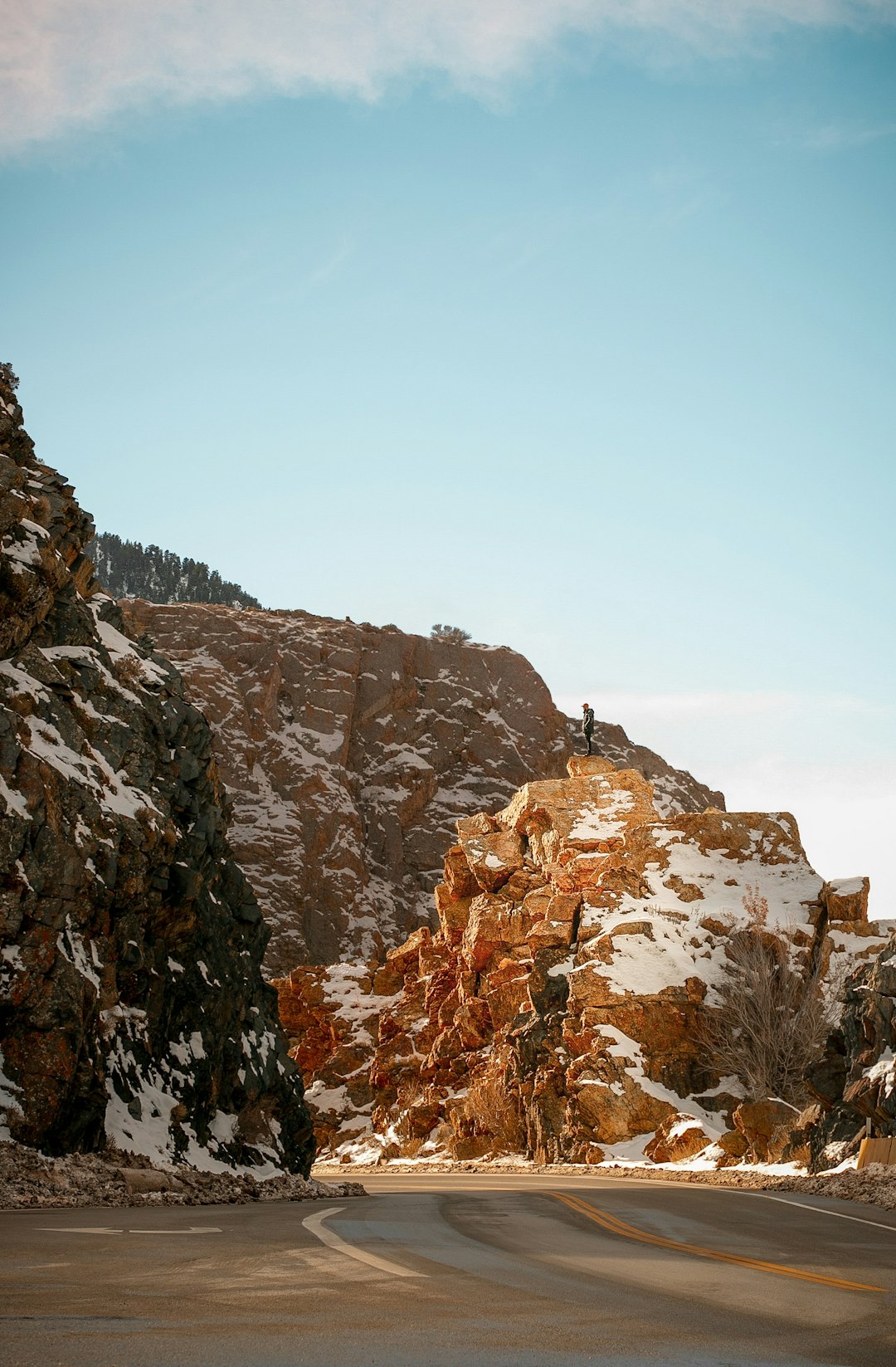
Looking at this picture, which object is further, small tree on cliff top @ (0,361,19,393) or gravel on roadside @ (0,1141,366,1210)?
small tree on cliff top @ (0,361,19,393)

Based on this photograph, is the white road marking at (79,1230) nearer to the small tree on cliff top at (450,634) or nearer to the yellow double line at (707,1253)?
the yellow double line at (707,1253)

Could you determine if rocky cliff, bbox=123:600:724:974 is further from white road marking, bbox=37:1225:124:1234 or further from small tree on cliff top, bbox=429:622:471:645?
white road marking, bbox=37:1225:124:1234

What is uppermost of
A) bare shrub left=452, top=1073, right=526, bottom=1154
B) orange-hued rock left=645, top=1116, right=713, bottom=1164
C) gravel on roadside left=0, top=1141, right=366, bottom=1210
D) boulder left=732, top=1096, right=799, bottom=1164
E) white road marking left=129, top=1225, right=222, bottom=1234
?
white road marking left=129, top=1225, right=222, bottom=1234

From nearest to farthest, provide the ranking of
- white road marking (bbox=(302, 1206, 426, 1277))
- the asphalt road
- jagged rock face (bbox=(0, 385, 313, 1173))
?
the asphalt road → white road marking (bbox=(302, 1206, 426, 1277)) → jagged rock face (bbox=(0, 385, 313, 1173))

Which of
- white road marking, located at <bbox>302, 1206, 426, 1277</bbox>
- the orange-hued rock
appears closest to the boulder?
the orange-hued rock

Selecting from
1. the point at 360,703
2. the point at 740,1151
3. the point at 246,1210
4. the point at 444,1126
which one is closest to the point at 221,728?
the point at 360,703

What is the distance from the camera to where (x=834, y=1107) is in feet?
107

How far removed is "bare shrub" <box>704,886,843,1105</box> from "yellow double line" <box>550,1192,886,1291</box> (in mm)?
33418

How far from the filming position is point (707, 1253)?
11.6 metres

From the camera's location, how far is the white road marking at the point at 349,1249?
9242mm

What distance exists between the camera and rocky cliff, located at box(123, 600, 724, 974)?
3952 inches

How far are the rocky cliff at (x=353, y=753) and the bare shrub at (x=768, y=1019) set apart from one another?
4814cm

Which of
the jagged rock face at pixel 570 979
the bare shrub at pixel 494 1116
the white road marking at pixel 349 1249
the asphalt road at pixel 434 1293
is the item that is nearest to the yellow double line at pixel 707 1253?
the asphalt road at pixel 434 1293

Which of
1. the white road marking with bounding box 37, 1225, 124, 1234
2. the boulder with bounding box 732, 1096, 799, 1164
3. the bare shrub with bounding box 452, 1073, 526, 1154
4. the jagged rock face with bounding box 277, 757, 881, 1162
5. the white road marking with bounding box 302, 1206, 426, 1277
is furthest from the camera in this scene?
the bare shrub with bounding box 452, 1073, 526, 1154
